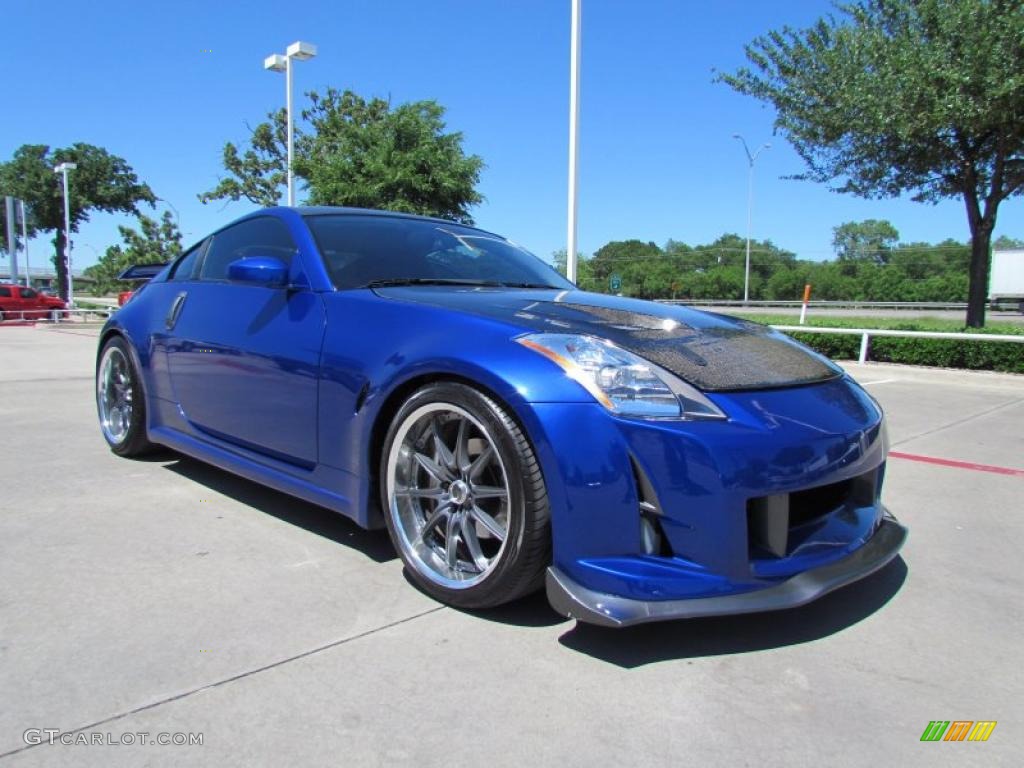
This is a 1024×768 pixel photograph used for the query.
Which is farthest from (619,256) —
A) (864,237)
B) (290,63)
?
(290,63)

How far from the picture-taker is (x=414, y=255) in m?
3.41

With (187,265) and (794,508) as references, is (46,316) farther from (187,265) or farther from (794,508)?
(794,508)

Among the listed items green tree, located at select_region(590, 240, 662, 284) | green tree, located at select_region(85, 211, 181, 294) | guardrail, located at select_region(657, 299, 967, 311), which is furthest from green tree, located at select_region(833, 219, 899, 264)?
green tree, located at select_region(85, 211, 181, 294)

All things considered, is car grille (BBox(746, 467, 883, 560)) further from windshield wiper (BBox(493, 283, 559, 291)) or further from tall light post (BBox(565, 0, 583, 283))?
tall light post (BBox(565, 0, 583, 283))

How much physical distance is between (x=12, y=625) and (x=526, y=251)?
2.92m

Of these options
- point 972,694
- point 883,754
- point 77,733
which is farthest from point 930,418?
point 77,733

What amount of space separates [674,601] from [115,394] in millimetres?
3908

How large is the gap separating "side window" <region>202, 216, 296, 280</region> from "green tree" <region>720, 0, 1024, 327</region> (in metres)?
11.4

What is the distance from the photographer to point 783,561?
216 centimetres

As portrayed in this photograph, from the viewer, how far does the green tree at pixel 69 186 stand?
49.9 meters

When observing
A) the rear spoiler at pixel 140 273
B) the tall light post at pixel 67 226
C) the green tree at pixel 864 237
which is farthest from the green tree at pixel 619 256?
the rear spoiler at pixel 140 273

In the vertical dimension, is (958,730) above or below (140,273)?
below

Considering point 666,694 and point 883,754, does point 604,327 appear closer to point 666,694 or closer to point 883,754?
point 666,694

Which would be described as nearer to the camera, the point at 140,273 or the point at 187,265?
the point at 187,265
